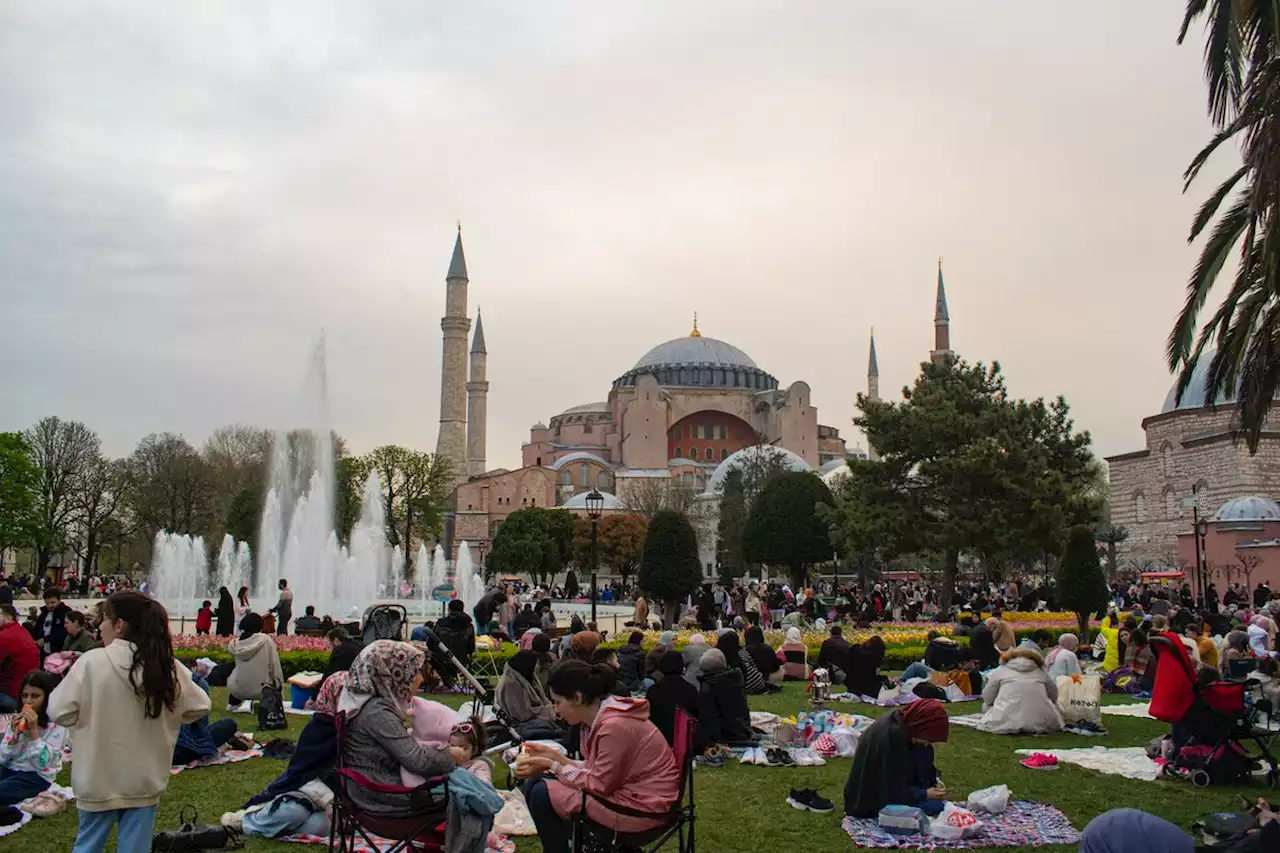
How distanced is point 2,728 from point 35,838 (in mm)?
775

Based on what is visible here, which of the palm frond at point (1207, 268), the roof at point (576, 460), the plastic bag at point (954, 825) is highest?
the roof at point (576, 460)

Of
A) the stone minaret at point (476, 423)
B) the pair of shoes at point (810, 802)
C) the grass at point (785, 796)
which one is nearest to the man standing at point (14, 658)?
the grass at point (785, 796)

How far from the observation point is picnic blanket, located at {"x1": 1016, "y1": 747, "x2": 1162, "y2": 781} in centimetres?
700

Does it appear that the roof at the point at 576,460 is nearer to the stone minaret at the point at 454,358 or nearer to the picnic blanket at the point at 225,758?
the stone minaret at the point at 454,358

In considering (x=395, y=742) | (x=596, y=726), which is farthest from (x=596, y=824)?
(x=395, y=742)

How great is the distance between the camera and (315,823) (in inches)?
209

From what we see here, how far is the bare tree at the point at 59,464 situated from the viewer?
39188 millimetres

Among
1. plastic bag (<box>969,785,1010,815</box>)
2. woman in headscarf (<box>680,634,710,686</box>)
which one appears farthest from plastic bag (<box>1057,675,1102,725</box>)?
plastic bag (<box>969,785,1010,815</box>)

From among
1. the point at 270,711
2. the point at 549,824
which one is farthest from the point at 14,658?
the point at 549,824

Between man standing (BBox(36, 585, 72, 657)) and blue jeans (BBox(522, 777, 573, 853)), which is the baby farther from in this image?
man standing (BBox(36, 585, 72, 657))

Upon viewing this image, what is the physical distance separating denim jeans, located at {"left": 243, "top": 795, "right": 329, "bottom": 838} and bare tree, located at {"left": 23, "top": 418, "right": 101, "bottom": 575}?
3829cm

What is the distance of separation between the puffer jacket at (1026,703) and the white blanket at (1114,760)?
0.63 metres

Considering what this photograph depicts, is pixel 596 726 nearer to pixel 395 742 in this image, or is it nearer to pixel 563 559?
pixel 395 742

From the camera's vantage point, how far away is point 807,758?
741 cm
